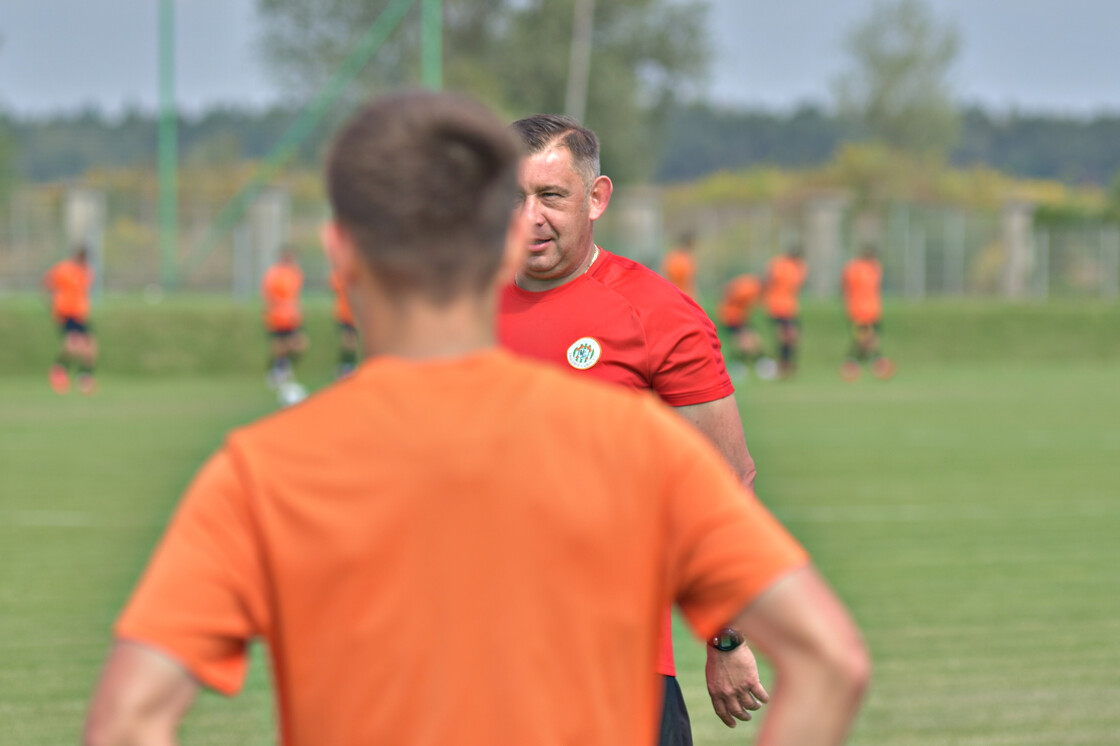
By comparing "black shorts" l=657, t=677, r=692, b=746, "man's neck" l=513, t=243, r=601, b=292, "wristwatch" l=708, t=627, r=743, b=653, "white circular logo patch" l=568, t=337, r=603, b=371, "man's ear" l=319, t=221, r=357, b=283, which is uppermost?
"man's ear" l=319, t=221, r=357, b=283

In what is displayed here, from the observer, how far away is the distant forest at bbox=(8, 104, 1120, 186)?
33.1m

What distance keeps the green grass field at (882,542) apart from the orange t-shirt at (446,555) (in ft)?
13.5

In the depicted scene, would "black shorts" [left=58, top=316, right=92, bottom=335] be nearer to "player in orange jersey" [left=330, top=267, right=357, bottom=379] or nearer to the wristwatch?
"player in orange jersey" [left=330, top=267, right=357, bottom=379]

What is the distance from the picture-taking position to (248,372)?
27.1 metres

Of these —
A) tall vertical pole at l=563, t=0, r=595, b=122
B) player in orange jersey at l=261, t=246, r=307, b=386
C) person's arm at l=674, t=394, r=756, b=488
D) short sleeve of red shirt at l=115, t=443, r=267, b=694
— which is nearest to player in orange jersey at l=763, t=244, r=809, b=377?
player in orange jersey at l=261, t=246, r=307, b=386

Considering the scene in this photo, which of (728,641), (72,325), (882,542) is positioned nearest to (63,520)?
(882,542)

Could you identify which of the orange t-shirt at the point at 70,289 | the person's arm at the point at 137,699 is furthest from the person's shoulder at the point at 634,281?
the orange t-shirt at the point at 70,289

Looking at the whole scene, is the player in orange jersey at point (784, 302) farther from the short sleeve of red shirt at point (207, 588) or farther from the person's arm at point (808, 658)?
the short sleeve of red shirt at point (207, 588)

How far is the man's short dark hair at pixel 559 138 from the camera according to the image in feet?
11.3

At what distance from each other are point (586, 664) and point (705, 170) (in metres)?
65.5

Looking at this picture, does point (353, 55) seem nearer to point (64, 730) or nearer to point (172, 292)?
point (172, 292)

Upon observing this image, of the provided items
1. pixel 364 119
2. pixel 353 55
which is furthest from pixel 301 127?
pixel 364 119

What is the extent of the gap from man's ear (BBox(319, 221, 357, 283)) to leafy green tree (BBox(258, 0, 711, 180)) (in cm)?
2882

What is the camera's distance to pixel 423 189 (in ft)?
5.45
